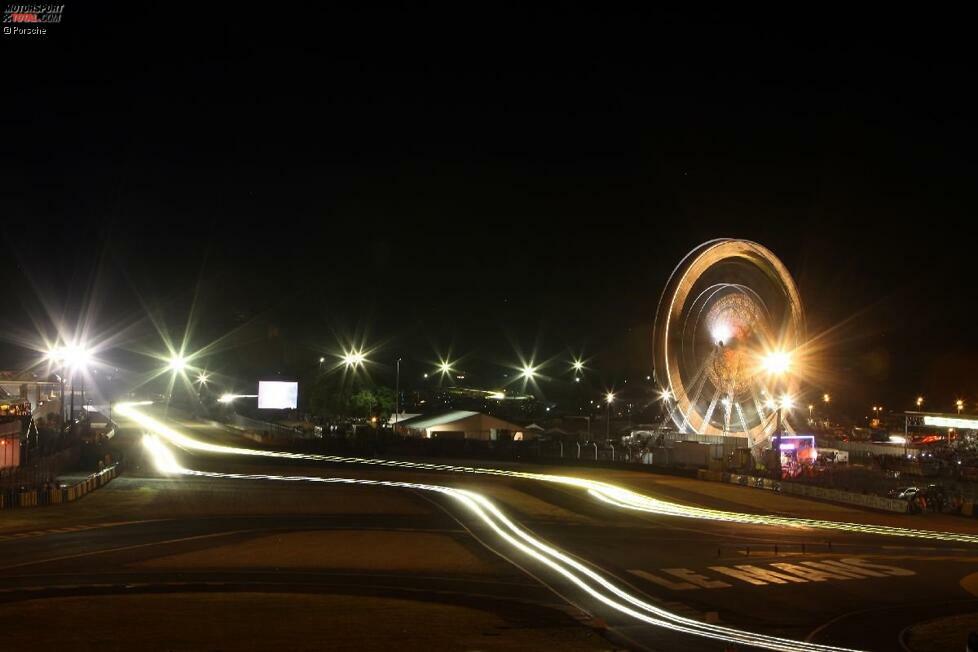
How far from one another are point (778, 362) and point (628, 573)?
1659 inches

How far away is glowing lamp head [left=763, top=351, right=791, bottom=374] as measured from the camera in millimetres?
62281

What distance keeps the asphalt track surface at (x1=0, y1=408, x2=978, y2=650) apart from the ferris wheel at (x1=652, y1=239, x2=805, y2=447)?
31.2 meters

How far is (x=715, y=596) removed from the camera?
21.3 m

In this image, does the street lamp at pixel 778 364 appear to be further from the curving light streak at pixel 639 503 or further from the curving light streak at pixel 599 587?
the curving light streak at pixel 599 587

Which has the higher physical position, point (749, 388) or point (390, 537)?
point (749, 388)

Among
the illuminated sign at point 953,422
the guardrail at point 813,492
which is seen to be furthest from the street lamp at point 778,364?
the illuminated sign at point 953,422

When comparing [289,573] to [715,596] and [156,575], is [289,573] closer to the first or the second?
[156,575]

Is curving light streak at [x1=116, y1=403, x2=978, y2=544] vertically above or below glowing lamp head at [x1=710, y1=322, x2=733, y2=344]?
below

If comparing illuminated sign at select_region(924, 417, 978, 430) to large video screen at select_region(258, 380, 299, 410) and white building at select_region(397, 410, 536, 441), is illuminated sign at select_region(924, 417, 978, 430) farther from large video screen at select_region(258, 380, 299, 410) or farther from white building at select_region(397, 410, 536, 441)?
large video screen at select_region(258, 380, 299, 410)

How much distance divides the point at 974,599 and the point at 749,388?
152ft

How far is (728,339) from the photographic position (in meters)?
70.0

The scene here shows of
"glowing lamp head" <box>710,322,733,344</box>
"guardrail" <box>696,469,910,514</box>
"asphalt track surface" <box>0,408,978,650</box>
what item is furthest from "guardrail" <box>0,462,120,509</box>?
"glowing lamp head" <box>710,322,733,344</box>

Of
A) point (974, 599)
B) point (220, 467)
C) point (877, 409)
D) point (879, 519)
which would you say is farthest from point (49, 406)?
A: point (877, 409)

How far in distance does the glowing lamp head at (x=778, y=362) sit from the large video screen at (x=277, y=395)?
6639 cm
